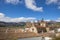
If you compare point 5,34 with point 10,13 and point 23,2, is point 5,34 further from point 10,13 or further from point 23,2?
point 23,2

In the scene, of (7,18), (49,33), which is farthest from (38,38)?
(7,18)

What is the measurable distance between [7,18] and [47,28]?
1.38 meters

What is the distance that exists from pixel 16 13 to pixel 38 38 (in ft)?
3.61

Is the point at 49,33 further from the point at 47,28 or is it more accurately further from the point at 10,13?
the point at 10,13

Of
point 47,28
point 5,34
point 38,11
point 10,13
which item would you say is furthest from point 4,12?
point 47,28

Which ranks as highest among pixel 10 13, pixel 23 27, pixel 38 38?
pixel 10 13

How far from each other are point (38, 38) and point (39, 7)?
40.8 inches

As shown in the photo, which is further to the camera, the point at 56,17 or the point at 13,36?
the point at 56,17

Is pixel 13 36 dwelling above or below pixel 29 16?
below

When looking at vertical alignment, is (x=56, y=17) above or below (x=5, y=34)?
above

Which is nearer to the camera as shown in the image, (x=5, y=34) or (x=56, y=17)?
(x=5, y=34)

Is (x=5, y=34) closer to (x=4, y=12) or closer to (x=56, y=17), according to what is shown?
(x=4, y=12)

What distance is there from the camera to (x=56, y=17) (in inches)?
244

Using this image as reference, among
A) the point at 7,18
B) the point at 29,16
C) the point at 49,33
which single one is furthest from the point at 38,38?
the point at 7,18
